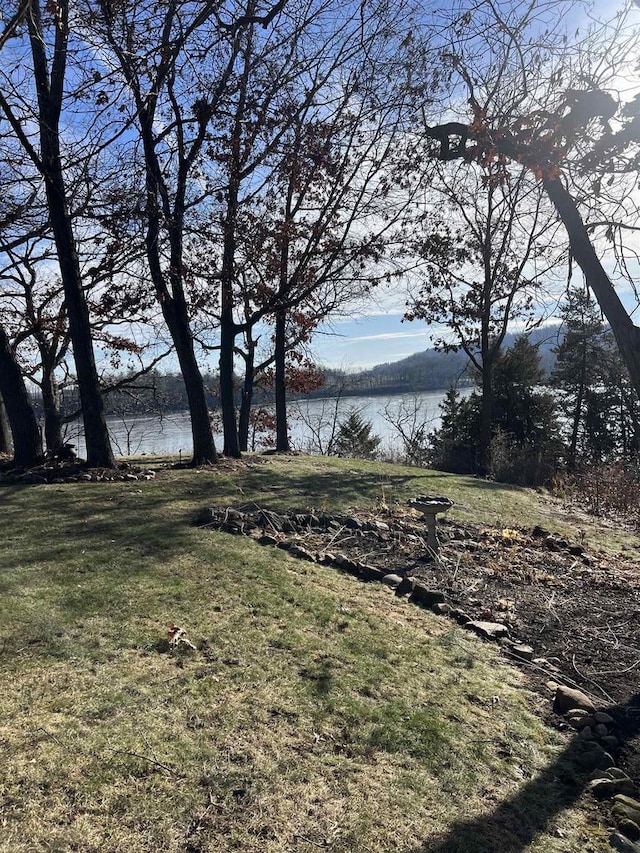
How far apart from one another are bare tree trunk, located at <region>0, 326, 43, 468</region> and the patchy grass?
482 centimetres

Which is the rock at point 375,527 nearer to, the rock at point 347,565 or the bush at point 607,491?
the rock at point 347,565

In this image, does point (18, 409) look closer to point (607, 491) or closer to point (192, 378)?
point (192, 378)

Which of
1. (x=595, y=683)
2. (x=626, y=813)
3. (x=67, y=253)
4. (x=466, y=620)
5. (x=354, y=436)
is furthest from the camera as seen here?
(x=354, y=436)

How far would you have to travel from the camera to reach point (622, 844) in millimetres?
2371

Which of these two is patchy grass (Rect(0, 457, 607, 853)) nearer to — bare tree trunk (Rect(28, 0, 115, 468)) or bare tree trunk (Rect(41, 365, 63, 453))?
bare tree trunk (Rect(28, 0, 115, 468))

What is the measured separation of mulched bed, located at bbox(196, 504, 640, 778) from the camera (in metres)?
3.89

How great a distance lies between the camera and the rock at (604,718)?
331cm

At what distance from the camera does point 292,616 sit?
429 centimetres

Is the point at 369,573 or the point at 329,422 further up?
the point at 369,573

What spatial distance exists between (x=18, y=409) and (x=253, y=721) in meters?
8.20

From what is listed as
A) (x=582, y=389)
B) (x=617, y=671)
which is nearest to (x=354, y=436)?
(x=582, y=389)

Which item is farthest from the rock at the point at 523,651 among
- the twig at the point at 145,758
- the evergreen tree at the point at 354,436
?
the evergreen tree at the point at 354,436

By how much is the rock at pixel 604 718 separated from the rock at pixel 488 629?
1075 millimetres

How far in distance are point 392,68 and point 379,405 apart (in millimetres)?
30392
